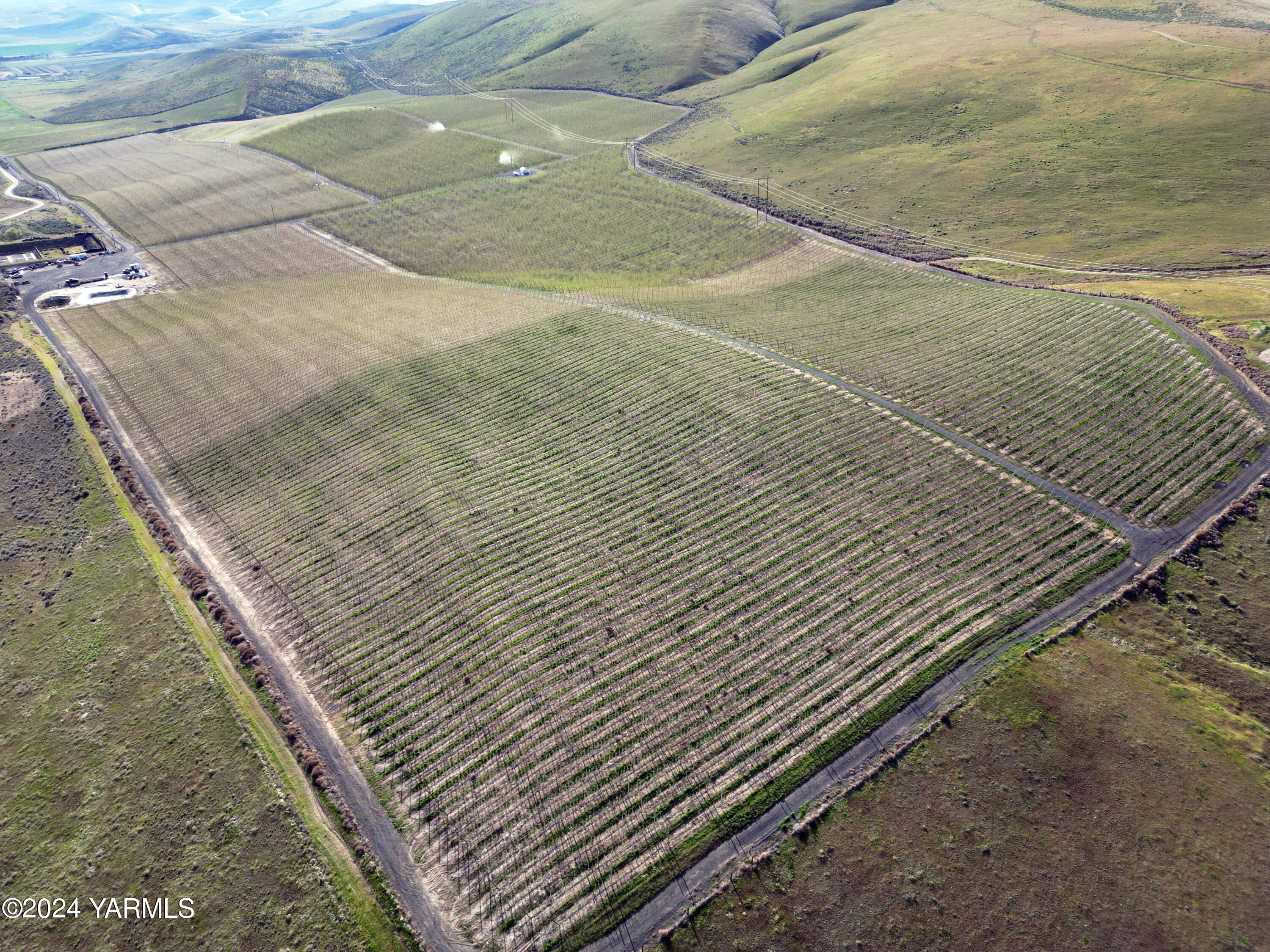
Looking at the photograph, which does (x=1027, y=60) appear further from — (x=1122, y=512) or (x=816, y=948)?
(x=816, y=948)

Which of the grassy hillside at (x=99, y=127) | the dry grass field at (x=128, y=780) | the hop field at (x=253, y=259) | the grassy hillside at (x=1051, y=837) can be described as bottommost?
the dry grass field at (x=128, y=780)

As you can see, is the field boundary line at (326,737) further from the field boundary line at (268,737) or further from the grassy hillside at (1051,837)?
the grassy hillside at (1051,837)

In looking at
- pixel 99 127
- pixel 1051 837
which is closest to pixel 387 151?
pixel 99 127

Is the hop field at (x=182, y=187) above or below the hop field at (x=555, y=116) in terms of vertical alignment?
below

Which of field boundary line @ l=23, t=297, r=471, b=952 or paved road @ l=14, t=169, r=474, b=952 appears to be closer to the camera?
paved road @ l=14, t=169, r=474, b=952

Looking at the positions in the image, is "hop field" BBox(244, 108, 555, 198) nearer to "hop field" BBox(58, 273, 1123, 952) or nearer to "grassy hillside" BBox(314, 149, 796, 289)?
"grassy hillside" BBox(314, 149, 796, 289)

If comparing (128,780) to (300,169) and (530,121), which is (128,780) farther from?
(530,121)

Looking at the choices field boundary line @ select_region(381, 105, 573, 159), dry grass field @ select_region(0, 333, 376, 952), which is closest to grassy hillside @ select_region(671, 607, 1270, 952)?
dry grass field @ select_region(0, 333, 376, 952)

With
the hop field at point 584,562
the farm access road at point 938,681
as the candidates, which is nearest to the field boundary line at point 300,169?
the hop field at point 584,562
